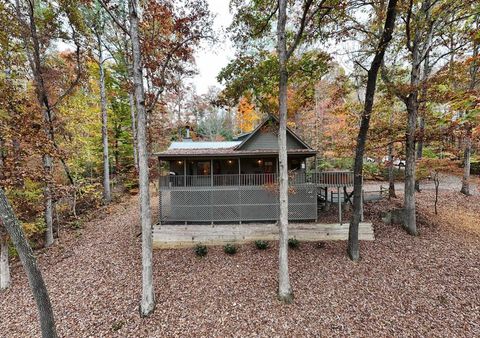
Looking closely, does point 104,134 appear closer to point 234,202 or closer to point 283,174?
point 234,202

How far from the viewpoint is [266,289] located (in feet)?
20.8

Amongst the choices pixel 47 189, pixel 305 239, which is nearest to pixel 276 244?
pixel 305 239

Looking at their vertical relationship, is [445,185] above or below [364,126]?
below

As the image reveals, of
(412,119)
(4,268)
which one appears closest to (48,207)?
(4,268)

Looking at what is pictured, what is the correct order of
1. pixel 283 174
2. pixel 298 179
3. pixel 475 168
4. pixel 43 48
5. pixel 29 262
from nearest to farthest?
pixel 29 262
pixel 283 174
pixel 43 48
pixel 298 179
pixel 475 168

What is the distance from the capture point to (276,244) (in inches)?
353

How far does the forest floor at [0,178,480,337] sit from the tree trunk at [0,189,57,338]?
95 centimetres

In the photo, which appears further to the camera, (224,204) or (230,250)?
(224,204)

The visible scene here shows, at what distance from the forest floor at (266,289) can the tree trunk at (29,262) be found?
3.12ft

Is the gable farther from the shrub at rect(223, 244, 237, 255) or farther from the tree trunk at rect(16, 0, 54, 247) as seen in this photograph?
the tree trunk at rect(16, 0, 54, 247)

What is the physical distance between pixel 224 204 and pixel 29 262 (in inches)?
272

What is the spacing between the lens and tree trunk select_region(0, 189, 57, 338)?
392 cm

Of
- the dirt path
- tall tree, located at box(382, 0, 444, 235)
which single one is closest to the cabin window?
tall tree, located at box(382, 0, 444, 235)

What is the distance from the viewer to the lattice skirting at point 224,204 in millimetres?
9961
